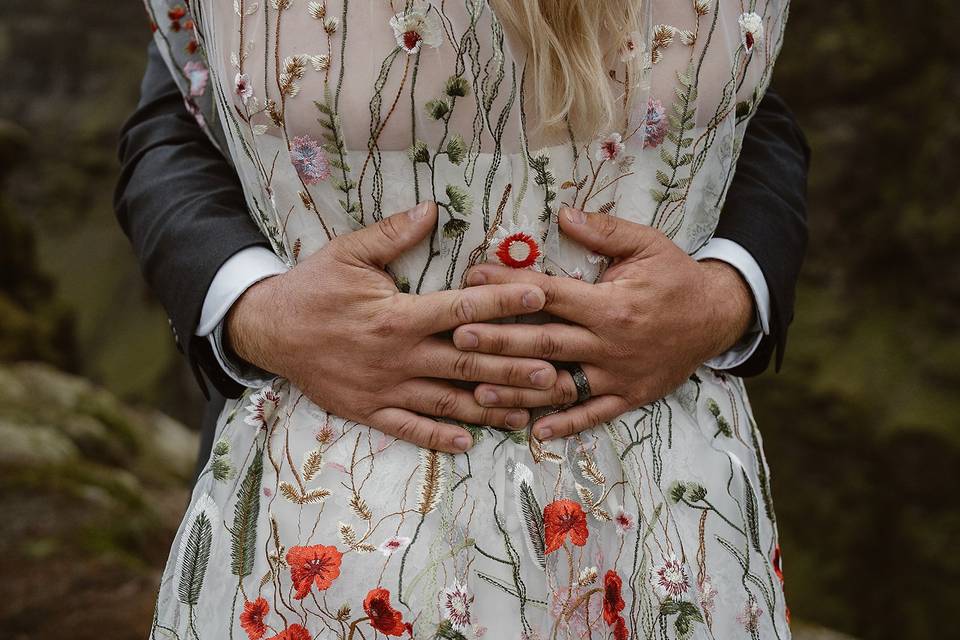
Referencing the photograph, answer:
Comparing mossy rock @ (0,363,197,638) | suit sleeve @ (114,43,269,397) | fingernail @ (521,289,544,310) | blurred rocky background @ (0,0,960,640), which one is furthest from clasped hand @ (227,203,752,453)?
blurred rocky background @ (0,0,960,640)

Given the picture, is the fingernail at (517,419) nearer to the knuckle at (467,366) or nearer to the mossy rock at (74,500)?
the knuckle at (467,366)

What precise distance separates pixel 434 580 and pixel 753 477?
1.21 ft

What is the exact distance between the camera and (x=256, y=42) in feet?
2.48

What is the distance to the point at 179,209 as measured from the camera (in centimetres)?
94

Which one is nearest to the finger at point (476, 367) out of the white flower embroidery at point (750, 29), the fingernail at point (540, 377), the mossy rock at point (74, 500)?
the fingernail at point (540, 377)

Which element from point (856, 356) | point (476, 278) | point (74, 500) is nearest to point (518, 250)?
point (476, 278)

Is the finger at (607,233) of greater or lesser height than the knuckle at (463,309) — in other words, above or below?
above

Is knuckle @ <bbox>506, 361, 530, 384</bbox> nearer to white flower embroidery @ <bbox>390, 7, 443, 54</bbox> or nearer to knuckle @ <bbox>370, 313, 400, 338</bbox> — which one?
knuckle @ <bbox>370, 313, 400, 338</bbox>

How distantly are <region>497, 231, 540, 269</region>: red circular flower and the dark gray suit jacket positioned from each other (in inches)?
10.8

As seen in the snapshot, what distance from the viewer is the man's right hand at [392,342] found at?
2.51 feet

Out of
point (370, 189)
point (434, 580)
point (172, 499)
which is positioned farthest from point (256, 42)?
point (172, 499)

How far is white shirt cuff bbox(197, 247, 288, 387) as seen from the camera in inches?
34.6

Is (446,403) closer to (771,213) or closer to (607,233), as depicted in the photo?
(607,233)

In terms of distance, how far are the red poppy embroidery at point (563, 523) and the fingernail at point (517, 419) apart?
0.08 metres
